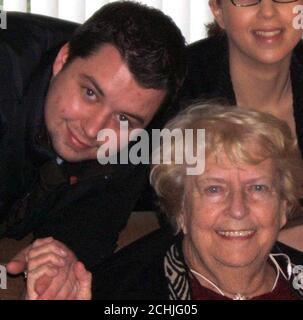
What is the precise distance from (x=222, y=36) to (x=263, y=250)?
0.77 meters

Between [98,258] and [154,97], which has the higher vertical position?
[154,97]

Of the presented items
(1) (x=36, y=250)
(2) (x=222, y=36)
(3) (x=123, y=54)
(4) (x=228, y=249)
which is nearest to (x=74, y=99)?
(3) (x=123, y=54)

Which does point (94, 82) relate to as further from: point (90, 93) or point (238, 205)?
point (238, 205)

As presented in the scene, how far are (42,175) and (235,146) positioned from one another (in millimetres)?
499

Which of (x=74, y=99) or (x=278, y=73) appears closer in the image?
(x=74, y=99)

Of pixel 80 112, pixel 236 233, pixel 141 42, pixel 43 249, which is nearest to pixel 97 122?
pixel 80 112

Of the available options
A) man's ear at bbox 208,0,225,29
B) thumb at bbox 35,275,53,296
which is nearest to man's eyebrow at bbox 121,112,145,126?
thumb at bbox 35,275,53,296

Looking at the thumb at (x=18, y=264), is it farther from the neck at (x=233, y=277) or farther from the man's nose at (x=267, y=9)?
the man's nose at (x=267, y=9)

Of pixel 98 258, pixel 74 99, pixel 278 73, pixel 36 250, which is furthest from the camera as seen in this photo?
pixel 278 73

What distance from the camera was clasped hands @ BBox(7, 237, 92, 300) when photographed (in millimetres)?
1821

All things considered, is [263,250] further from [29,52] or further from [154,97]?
[29,52]

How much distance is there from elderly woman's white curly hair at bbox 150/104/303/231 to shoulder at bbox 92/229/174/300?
0.27ft

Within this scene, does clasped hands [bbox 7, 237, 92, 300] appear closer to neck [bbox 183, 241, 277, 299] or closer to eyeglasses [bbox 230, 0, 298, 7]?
neck [bbox 183, 241, 277, 299]
